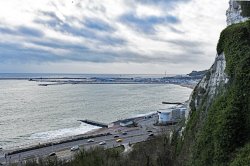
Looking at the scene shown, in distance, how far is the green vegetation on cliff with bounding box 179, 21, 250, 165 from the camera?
872 inches

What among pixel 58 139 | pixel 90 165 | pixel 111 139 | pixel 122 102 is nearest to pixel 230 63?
pixel 90 165

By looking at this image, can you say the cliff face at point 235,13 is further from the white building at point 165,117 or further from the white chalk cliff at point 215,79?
the white building at point 165,117

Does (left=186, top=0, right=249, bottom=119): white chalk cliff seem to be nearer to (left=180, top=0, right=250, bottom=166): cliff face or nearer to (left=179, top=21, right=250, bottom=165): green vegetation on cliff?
(left=180, top=0, right=250, bottom=166): cliff face

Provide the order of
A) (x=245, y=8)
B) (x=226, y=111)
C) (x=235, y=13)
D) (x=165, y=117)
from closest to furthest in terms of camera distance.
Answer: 1. (x=226, y=111)
2. (x=245, y=8)
3. (x=235, y=13)
4. (x=165, y=117)

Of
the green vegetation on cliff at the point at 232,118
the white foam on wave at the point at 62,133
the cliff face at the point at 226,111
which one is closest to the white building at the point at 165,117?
the white foam on wave at the point at 62,133

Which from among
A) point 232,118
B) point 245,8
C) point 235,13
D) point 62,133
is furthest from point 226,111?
point 62,133

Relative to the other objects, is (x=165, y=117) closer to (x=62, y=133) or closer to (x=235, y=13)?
(x=62, y=133)

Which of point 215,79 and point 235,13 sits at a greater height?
point 235,13

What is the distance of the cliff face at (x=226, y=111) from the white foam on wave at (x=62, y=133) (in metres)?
49.2

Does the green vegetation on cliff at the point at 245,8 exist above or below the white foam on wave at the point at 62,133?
above

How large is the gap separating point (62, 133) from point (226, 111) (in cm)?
6124

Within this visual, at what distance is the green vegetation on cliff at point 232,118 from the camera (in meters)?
22.1

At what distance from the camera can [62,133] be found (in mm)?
80438

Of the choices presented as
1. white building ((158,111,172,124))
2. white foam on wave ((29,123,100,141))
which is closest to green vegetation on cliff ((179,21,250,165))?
white foam on wave ((29,123,100,141))
